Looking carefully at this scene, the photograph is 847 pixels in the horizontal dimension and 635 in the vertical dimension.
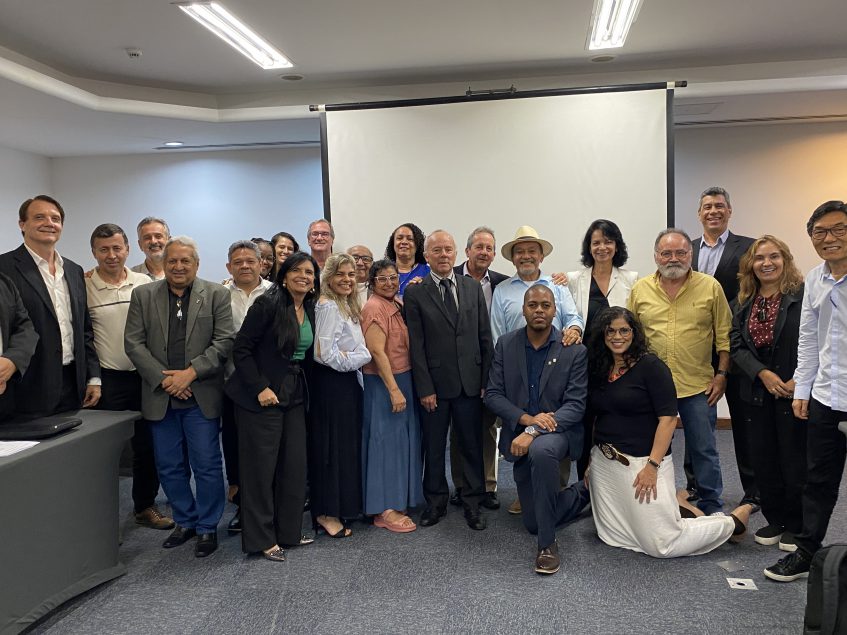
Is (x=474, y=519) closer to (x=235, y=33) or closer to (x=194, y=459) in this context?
(x=194, y=459)

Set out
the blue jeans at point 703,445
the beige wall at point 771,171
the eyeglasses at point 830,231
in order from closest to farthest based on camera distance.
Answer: the eyeglasses at point 830,231
the blue jeans at point 703,445
the beige wall at point 771,171

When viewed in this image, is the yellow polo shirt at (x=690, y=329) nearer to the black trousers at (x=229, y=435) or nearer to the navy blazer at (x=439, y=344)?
Result: the navy blazer at (x=439, y=344)

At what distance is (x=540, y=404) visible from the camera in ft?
10.3

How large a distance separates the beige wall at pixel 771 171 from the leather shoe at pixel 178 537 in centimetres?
545

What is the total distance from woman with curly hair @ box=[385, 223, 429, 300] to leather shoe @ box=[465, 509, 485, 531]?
132 cm

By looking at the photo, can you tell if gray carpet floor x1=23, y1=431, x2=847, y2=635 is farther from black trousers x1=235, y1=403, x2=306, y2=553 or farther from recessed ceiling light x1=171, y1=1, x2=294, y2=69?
recessed ceiling light x1=171, y1=1, x2=294, y2=69

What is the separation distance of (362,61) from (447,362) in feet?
9.30

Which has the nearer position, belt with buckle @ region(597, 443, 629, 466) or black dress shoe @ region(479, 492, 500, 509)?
belt with buckle @ region(597, 443, 629, 466)

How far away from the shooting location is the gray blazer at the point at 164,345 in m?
3.01

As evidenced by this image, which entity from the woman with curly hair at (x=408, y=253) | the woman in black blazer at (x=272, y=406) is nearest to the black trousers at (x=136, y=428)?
the woman in black blazer at (x=272, y=406)

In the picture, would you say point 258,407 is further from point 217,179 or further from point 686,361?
point 217,179

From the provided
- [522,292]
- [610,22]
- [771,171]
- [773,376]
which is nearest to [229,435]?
[522,292]

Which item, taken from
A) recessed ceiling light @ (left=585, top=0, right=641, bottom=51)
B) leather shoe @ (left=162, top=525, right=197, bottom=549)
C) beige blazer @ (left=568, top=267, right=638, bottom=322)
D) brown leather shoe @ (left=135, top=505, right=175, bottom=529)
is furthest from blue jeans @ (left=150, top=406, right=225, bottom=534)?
recessed ceiling light @ (left=585, top=0, right=641, bottom=51)

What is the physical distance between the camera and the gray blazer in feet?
9.88
